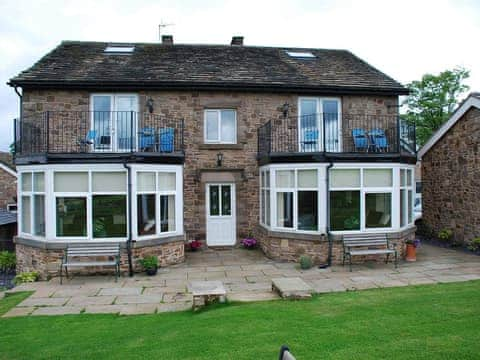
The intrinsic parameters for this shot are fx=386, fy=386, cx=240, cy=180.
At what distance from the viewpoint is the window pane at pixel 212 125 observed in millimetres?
13430

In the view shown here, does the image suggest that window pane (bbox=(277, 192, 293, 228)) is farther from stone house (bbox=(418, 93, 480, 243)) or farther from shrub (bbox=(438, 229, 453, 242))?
shrub (bbox=(438, 229, 453, 242))

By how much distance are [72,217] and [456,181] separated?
1269 centimetres

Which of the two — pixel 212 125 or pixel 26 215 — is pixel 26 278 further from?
pixel 212 125

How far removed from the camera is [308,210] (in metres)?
11.3

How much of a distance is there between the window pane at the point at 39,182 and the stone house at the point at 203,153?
12 centimetres

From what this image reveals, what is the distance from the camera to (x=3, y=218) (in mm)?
14992

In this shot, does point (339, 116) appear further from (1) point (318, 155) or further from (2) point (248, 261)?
(2) point (248, 261)

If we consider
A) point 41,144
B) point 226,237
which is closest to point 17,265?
point 41,144

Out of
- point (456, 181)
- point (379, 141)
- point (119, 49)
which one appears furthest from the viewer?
point (119, 49)

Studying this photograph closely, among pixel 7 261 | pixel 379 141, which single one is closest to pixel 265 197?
pixel 379 141

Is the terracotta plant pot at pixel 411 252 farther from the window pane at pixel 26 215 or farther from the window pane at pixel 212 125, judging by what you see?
the window pane at pixel 26 215

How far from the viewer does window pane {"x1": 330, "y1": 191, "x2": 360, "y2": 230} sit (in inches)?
440

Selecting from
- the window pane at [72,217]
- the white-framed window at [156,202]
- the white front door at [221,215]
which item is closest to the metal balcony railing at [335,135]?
the white front door at [221,215]

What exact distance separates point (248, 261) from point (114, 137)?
5937 mm
